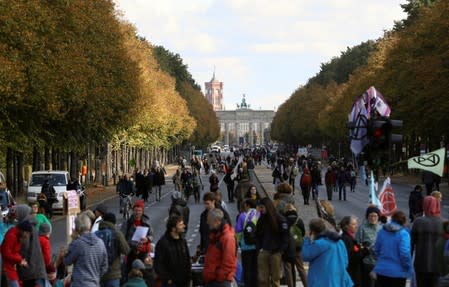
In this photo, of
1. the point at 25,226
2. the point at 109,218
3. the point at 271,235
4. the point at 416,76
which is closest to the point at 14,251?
the point at 25,226

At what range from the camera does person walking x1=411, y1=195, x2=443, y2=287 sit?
1527 cm

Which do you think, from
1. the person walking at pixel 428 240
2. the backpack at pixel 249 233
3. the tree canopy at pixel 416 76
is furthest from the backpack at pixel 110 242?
the tree canopy at pixel 416 76

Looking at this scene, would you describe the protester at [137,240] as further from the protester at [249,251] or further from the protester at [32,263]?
the protester at [249,251]

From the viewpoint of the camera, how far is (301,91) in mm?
188875

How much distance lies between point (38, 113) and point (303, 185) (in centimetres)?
1116

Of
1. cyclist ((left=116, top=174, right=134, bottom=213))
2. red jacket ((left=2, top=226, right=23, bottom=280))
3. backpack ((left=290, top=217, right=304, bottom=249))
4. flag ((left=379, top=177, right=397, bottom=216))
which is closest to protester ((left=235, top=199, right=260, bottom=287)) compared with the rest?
backpack ((left=290, top=217, right=304, bottom=249))

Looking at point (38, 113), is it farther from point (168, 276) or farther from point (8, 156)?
point (168, 276)

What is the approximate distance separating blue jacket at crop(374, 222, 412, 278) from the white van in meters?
31.5

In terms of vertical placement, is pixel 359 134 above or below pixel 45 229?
above

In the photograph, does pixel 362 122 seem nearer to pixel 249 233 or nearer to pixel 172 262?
pixel 249 233

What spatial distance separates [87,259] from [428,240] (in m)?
4.41

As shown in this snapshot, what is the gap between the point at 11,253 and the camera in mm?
15289

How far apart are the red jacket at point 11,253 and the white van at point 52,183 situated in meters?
29.9

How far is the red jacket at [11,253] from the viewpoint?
1527cm
